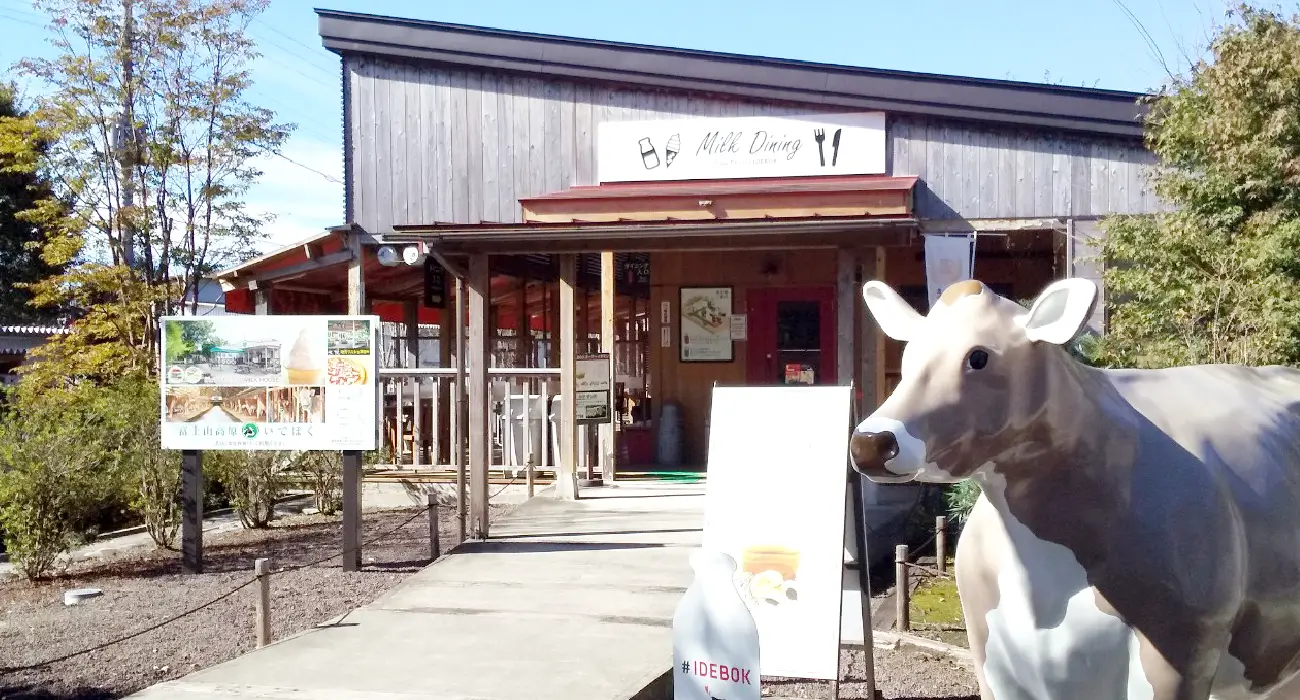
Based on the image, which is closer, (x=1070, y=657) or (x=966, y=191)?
(x=1070, y=657)

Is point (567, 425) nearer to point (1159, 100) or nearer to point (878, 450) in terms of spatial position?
point (1159, 100)

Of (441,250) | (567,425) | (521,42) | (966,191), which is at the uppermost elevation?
(521,42)

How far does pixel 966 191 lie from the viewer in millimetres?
11914

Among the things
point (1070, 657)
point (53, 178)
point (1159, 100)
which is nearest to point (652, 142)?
point (1159, 100)

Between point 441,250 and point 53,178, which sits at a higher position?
point 53,178

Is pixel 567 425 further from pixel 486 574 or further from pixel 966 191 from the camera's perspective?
pixel 966 191

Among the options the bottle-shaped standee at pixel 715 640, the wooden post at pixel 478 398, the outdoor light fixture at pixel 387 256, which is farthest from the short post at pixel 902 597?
the outdoor light fixture at pixel 387 256

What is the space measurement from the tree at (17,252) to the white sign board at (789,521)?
2680cm

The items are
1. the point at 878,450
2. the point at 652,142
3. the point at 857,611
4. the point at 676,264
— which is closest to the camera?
the point at 878,450

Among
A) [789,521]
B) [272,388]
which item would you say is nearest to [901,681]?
[789,521]

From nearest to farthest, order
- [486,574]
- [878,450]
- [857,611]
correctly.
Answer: [878,450] → [857,611] → [486,574]

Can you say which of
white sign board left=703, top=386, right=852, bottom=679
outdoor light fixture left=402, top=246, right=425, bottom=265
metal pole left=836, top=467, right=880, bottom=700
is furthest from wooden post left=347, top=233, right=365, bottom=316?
metal pole left=836, top=467, right=880, bottom=700

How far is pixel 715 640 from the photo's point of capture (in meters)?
4.41

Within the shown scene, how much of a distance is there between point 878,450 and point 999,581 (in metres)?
0.63
